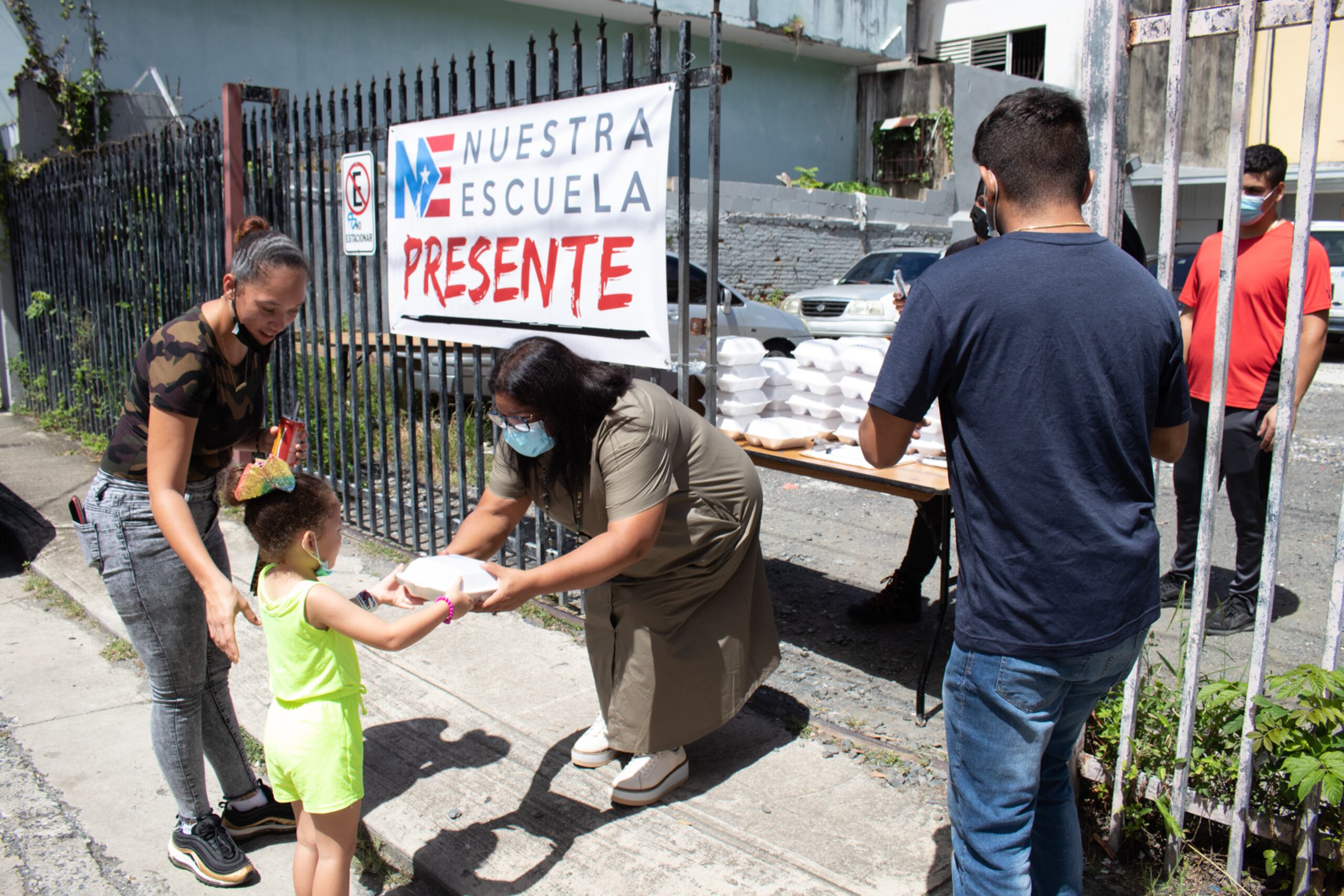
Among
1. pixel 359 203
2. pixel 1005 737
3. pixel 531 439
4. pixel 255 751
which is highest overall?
pixel 359 203

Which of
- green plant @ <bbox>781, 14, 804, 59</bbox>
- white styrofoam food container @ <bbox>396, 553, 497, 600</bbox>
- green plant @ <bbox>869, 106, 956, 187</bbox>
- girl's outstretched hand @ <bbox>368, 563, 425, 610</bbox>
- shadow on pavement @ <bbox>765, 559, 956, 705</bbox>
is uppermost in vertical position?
green plant @ <bbox>781, 14, 804, 59</bbox>

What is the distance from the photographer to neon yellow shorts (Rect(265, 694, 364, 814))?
7.91 feet

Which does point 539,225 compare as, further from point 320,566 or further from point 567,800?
point 567,800

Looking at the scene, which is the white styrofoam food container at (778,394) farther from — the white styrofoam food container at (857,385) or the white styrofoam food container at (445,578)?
the white styrofoam food container at (445,578)

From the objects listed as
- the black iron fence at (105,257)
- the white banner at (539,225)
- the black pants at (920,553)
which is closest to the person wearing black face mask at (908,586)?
the black pants at (920,553)

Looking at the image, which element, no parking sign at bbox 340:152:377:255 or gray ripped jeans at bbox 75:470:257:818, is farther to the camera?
no parking sign at bbox 340:152:377:255

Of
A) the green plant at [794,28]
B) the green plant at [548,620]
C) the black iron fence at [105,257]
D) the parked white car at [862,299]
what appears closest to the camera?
the green plant at [548,620]

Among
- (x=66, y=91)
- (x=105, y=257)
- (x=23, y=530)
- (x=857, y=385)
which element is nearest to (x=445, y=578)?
(x=857, y=385)

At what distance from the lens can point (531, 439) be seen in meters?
2.68

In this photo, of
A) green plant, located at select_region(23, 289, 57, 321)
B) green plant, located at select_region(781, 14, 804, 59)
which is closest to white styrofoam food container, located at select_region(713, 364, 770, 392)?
green plant, located at select_region(23, 289, 57, 321)

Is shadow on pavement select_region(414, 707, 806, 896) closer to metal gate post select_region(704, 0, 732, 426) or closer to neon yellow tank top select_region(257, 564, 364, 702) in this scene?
neon yellow tank top select_region(257, 564, 364, 702)

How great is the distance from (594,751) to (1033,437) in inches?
79.9

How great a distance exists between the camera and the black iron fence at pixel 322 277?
14.9ft

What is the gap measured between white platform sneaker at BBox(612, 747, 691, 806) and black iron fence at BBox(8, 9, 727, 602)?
5.34 feet
